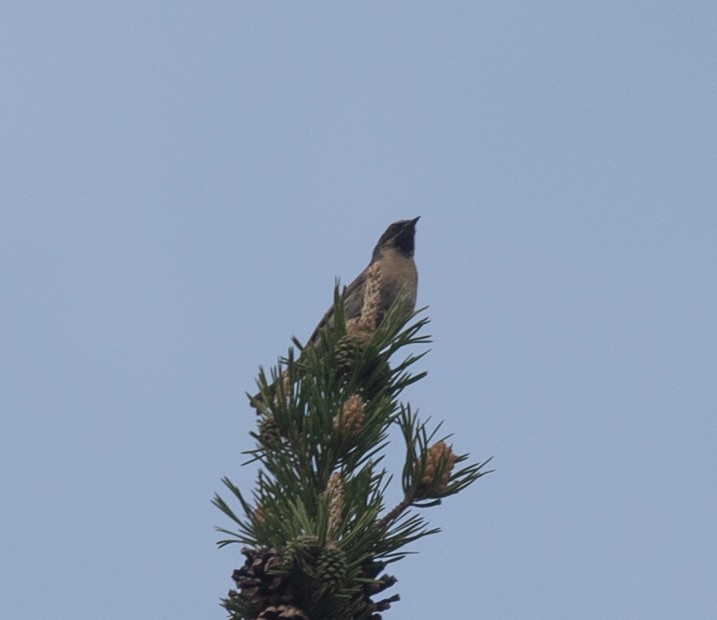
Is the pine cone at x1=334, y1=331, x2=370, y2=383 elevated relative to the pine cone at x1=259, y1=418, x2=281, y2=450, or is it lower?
elevated

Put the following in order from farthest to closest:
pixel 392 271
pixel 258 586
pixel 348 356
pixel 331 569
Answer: pixel 392 271 → pixel 348 356 → pixel 258 586 → pixel 331 569

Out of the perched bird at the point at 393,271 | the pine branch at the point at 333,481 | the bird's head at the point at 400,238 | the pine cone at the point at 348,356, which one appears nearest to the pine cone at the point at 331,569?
the pine branch at the point at 333,481

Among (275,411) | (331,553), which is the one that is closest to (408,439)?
(275,411)

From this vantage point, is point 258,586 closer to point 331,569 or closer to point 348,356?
point 331,569

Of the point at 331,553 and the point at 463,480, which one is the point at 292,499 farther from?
the point at 463,480

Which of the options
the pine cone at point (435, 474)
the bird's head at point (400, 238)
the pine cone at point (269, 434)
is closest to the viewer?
the pine cone at point (435, 474)

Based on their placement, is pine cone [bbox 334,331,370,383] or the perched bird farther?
the perched bird

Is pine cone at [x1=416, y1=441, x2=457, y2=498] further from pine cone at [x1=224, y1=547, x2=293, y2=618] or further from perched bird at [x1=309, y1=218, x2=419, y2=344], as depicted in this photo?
perched bird at [x1=309, y1=218, x2=419, y2=344]

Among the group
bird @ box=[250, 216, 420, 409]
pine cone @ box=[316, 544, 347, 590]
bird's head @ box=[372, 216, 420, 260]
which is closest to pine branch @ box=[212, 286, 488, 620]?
pine cone @ box=[316, 544, 347, 590]

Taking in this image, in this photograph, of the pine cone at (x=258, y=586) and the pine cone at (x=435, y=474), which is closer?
the pine cone at (x=258, y=586)

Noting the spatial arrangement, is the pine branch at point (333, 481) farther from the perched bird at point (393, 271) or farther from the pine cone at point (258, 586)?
the perched bird at point (393, 271)

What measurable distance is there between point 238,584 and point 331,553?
328mm

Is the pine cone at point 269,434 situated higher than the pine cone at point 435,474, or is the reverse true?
the pine cone at point 269,434

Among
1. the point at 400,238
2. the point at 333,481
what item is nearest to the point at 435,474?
the point at 333,481
